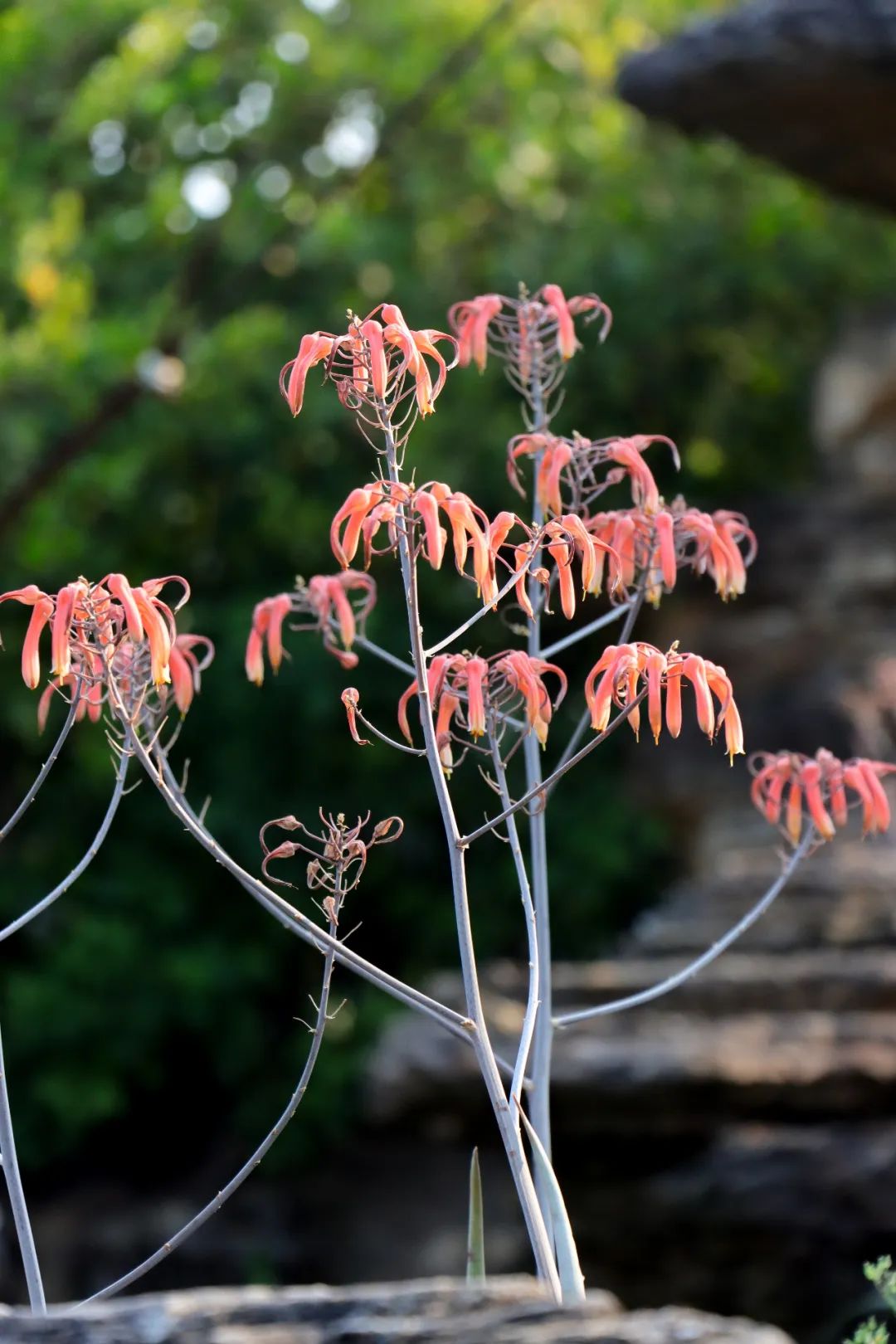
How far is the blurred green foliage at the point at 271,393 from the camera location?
756 cm

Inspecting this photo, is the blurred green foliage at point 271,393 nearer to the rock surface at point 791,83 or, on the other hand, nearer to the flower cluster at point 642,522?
the rock surface at point 791,83

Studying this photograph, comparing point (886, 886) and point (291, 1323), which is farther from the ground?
point (291, 1323)

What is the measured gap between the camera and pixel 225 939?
8883 millimetres

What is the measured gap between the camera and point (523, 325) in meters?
2.91

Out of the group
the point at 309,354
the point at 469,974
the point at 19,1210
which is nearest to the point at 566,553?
the point at 309,354

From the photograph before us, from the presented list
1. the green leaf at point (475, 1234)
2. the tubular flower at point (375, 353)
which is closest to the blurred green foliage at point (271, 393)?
the tubular flower at point (375, 353)

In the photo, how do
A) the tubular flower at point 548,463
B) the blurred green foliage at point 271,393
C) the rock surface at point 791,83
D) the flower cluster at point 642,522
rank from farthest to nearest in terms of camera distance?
the blurred green foliage at point 271,393 → the rock surface at point 791,83 → the tubular flower at point 548,463 → the flower cluster at point 642,522

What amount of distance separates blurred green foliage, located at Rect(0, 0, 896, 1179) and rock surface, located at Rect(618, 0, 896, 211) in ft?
4.26

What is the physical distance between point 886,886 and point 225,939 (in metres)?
4.07

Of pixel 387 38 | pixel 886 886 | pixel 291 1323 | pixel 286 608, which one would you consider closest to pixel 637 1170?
pixel 886 886

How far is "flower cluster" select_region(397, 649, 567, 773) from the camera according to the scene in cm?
226

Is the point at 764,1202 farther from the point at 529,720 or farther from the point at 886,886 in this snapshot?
the point at 529,720

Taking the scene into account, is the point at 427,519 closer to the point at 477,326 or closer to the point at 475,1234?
the point at 477,326

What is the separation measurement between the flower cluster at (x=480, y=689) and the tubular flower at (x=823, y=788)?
0.53m
